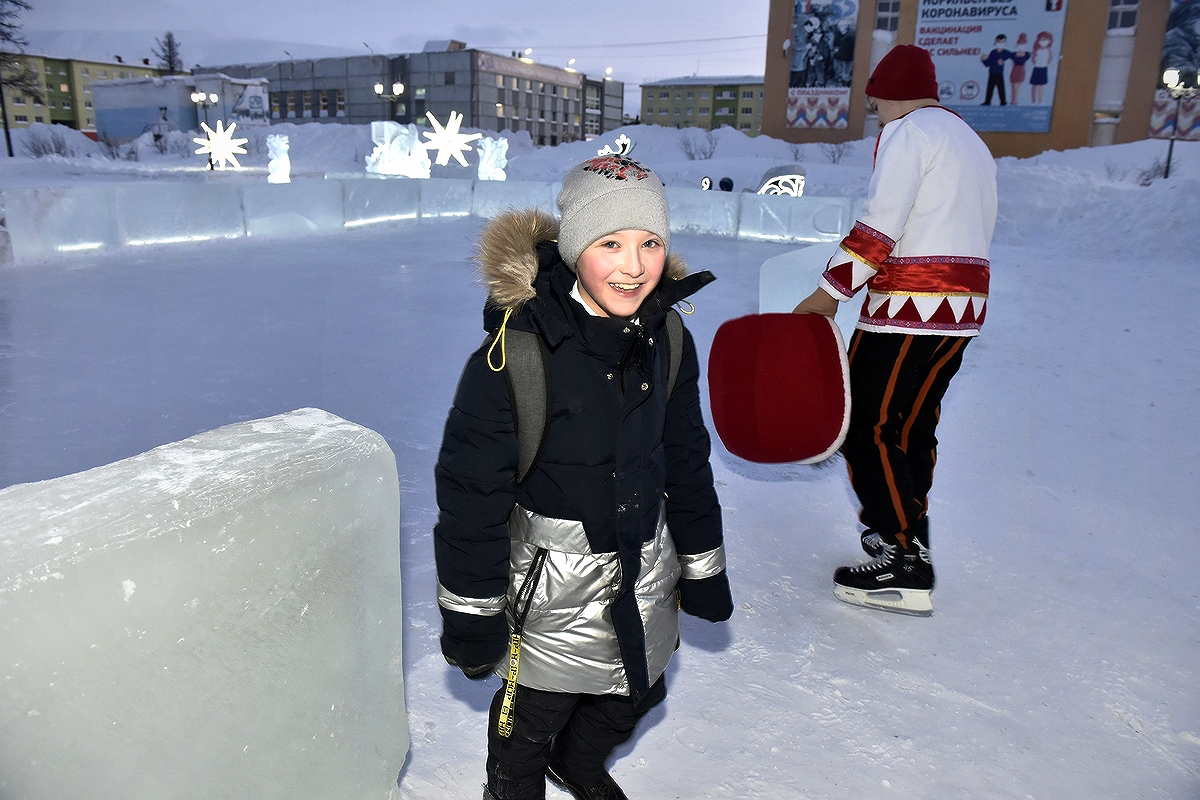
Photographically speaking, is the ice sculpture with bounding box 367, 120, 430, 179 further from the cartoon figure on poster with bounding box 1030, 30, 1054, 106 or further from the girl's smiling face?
the cartoon figure on poster with bounding box 1030, 30, 1054, 106

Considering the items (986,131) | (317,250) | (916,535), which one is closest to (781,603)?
(916,535)

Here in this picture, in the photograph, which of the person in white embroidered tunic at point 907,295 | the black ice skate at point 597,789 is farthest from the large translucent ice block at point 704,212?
the black ice skate at point 597,789

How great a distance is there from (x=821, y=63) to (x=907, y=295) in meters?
29.1

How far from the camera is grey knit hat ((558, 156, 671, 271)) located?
1382 millimetres

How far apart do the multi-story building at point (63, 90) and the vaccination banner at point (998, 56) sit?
63.8 meters

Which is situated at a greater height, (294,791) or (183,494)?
(183,494)

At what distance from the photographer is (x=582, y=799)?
160 cm

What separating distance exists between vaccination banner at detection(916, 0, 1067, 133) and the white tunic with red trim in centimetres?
2675

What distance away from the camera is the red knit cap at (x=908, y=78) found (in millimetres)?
2141

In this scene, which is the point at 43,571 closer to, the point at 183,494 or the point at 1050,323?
the point at 183,494

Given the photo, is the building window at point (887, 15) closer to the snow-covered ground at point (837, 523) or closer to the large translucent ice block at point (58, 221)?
the snow-covered ground at point (837, 523)

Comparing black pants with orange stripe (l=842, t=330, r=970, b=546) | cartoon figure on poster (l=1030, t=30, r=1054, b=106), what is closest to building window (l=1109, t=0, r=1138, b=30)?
cartoon figure on poster (l=1030, t=30, r=1054, b=106)

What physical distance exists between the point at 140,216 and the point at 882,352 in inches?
359

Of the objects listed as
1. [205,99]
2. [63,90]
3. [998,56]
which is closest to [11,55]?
[205,99]
